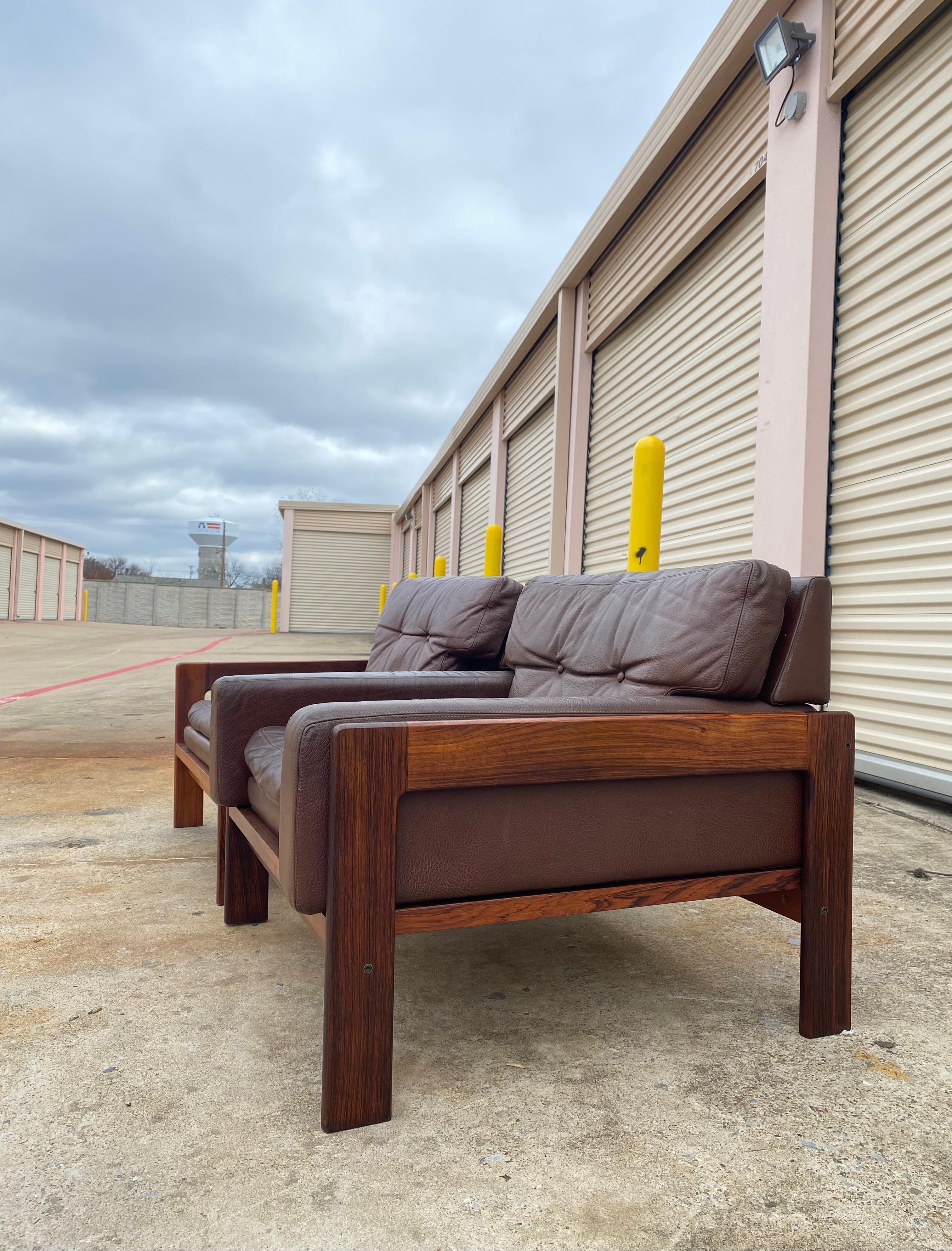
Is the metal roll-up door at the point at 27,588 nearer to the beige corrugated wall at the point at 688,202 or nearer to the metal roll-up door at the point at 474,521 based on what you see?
the metal roll-up door at the point at 474,521

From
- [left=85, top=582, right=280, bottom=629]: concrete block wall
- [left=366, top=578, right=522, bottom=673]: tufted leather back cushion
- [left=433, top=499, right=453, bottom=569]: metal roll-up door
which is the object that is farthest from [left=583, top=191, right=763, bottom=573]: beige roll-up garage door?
[left=85, top=582, right=280, bottom=629]: concrete block wall

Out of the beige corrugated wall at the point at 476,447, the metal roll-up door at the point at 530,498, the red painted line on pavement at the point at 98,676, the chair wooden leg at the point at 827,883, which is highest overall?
the beige corrugated wall at the point at 476,447

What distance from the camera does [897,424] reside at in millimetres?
2996

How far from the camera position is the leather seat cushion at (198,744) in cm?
189

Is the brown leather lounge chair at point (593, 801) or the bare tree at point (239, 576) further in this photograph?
the bare tree at point (239, 576)

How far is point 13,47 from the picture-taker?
42.6 feet

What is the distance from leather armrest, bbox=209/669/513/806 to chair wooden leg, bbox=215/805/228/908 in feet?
0.29

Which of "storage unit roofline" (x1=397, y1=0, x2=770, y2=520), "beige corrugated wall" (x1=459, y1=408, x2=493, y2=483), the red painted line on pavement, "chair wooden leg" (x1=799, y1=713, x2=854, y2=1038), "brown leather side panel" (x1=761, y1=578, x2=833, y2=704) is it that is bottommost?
the red painted line on pavement

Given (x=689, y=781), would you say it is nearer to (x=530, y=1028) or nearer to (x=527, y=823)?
(x=527, y=823)

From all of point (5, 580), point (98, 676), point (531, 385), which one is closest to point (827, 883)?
point (531, 385)

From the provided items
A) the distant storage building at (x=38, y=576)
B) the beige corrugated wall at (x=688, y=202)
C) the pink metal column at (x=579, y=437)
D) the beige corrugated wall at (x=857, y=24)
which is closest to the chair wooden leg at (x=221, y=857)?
the beige corrugated wall at (x=857, y=24)

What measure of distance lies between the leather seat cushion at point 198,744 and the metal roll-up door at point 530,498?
4.60m

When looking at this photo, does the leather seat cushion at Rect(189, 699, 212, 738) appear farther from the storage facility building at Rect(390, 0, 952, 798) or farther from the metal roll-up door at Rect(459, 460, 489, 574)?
the metal roll-up door at Rect(459, 460, 489, 574)

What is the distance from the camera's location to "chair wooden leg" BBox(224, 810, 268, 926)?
1.69m
